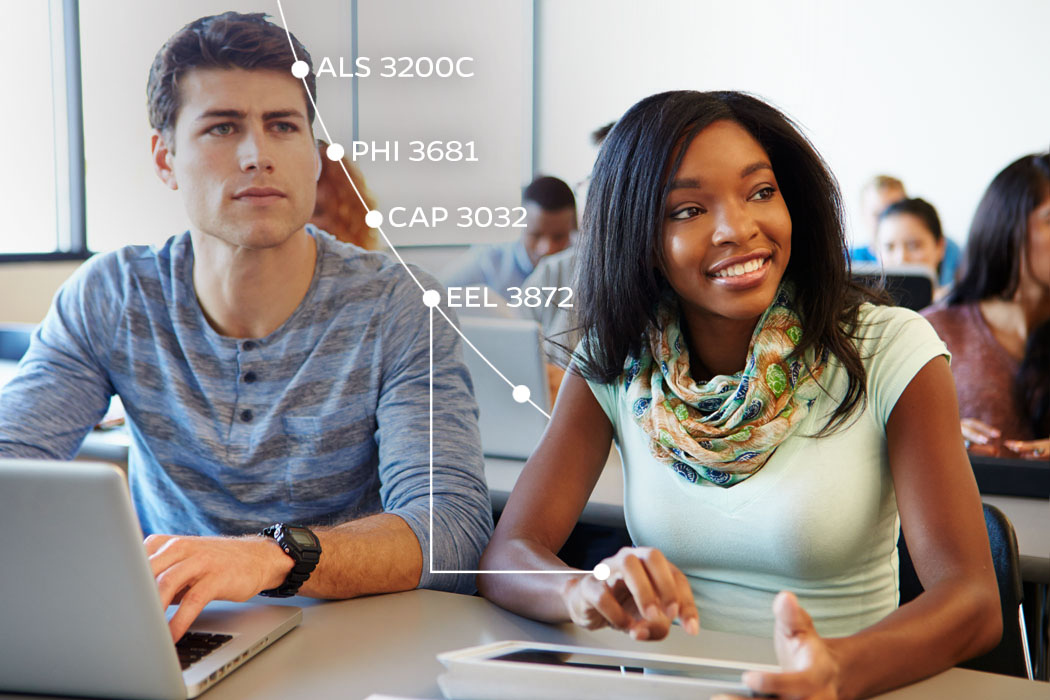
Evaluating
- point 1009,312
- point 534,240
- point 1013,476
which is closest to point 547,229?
point 534,240

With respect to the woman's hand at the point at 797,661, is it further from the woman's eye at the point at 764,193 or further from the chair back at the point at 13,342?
the chair back at the point at 13,342

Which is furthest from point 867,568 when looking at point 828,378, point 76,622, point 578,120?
point 578,120

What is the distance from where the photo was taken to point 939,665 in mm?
803

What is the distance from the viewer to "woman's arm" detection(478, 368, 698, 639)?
2.45 feet

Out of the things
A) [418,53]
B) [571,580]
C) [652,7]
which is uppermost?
[652,7]

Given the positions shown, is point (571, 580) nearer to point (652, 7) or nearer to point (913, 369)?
point (913, 369)

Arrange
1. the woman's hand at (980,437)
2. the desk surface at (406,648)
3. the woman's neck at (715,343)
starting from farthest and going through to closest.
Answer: the woman's hand at (980,437)
the woman's neck at (715,343)
the desk surface at (406,648)

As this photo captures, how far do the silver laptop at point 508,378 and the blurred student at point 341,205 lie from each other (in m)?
0.25

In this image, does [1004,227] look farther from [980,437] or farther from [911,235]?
[911,235]

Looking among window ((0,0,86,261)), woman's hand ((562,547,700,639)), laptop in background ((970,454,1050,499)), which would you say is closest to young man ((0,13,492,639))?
woman's hand ((562,547,700,639))

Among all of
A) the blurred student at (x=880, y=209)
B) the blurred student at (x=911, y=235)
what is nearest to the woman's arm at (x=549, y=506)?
the blurred student at (x=911, y=235)

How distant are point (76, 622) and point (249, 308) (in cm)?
63

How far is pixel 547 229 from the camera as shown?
3096mm

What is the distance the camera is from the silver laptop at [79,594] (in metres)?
0.68
